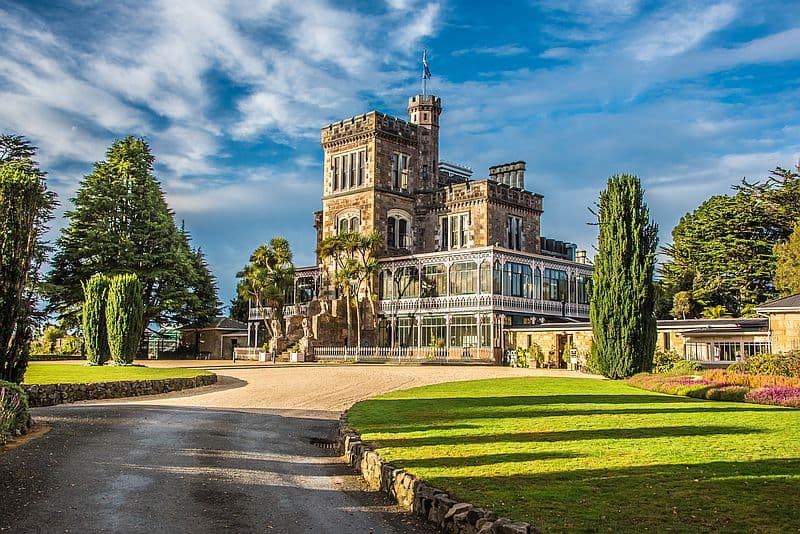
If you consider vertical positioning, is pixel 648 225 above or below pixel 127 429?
above

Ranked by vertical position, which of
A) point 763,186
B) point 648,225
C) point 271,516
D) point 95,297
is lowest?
point 271,516

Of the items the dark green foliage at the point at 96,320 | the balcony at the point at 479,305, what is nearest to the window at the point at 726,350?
the balcony at the point at 479,305

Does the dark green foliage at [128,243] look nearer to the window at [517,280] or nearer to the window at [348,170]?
the window at [348,170]

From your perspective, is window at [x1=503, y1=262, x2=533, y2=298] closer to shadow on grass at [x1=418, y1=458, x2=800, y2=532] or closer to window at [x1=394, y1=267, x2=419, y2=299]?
window at [x1=394, y1=267, x2=419, y2=299]

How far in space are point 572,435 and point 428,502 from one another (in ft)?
14.3

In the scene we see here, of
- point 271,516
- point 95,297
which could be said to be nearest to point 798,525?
point 271,516

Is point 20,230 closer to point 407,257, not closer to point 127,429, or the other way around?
point 127,429

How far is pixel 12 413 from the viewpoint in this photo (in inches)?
527

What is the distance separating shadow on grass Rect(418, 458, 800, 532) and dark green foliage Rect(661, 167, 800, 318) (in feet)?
134

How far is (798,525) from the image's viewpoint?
6.62 m

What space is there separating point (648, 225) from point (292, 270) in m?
28.4

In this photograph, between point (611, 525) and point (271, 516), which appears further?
point (271, 516)

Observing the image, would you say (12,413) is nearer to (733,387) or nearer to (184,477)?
(184,477)

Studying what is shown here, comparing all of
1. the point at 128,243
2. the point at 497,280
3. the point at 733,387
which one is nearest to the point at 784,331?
the point at 733,387
